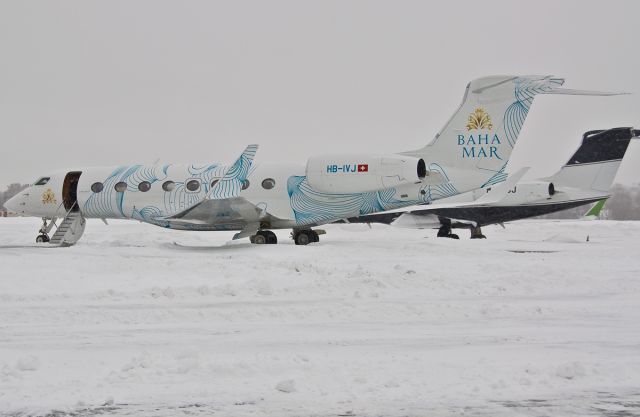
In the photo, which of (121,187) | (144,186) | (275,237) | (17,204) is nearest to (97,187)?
(121,187)

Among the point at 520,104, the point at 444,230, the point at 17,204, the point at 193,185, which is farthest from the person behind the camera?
the point at 444,230

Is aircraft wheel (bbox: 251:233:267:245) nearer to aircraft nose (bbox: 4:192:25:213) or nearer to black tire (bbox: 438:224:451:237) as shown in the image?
aircraft nose (bbox: 4:192:25:213)

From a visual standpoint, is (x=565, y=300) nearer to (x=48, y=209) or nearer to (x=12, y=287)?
(x=12, y=287)

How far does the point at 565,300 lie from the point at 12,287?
858 cm

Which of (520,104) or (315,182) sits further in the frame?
(315,182)

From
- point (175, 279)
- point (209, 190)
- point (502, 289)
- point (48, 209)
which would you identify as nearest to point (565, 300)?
point (502, 289)

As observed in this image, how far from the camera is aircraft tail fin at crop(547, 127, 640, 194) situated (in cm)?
3072

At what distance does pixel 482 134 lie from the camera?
20047mm

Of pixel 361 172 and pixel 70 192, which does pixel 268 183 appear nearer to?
pixel 361 172

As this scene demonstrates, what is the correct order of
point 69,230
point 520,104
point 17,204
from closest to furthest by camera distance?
point 520,104 → point 69,230 → point 17,204

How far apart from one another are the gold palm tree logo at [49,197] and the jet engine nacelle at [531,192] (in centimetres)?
2022

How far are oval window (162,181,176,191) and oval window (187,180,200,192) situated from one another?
0.52 m

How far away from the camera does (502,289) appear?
11.1 metres

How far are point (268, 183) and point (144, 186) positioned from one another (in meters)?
4.22
